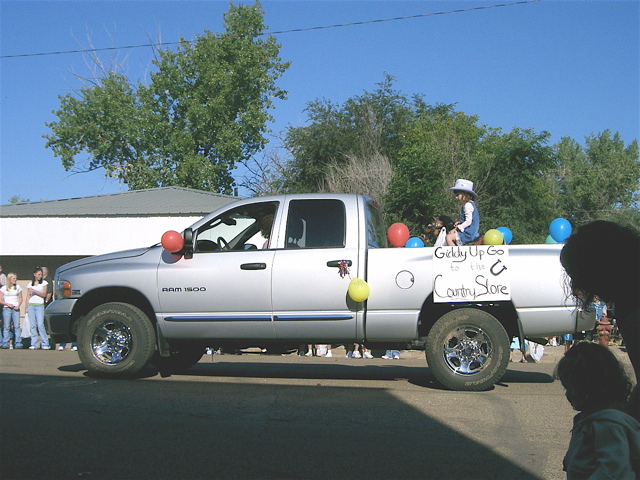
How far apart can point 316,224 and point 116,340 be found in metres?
2.60

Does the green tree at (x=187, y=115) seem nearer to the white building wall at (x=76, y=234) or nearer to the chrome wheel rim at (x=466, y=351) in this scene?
the white building wall at (x=76, y=234)

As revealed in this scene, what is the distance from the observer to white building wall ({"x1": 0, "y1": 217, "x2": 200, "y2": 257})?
731 inches

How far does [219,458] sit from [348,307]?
9.42ft

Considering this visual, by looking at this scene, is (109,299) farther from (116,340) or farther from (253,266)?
(253,266)

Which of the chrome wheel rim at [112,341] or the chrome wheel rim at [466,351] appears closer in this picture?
the chrome wheel rim at [466,351]

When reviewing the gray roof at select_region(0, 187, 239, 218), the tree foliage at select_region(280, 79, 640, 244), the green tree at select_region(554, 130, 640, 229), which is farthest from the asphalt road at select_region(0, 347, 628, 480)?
the green tree at select_region(554, 130, 640, 229)

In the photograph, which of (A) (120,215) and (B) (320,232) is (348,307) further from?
(A) (120,215)

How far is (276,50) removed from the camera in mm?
38219

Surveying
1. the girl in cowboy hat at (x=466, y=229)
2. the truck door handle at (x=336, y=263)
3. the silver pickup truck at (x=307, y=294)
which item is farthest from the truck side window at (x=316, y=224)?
the girl in cowboy hat at (x=466, y=229)

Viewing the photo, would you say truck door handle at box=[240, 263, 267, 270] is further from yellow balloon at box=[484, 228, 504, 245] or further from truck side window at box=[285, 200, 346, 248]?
yellow balloon at box=[484, 228, 504, 245]

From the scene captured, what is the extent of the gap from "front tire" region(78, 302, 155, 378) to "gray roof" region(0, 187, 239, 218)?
413 inches

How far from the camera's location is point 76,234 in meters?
19.1

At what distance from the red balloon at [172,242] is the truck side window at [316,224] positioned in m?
1.17

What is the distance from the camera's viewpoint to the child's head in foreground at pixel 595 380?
7.94 ft
